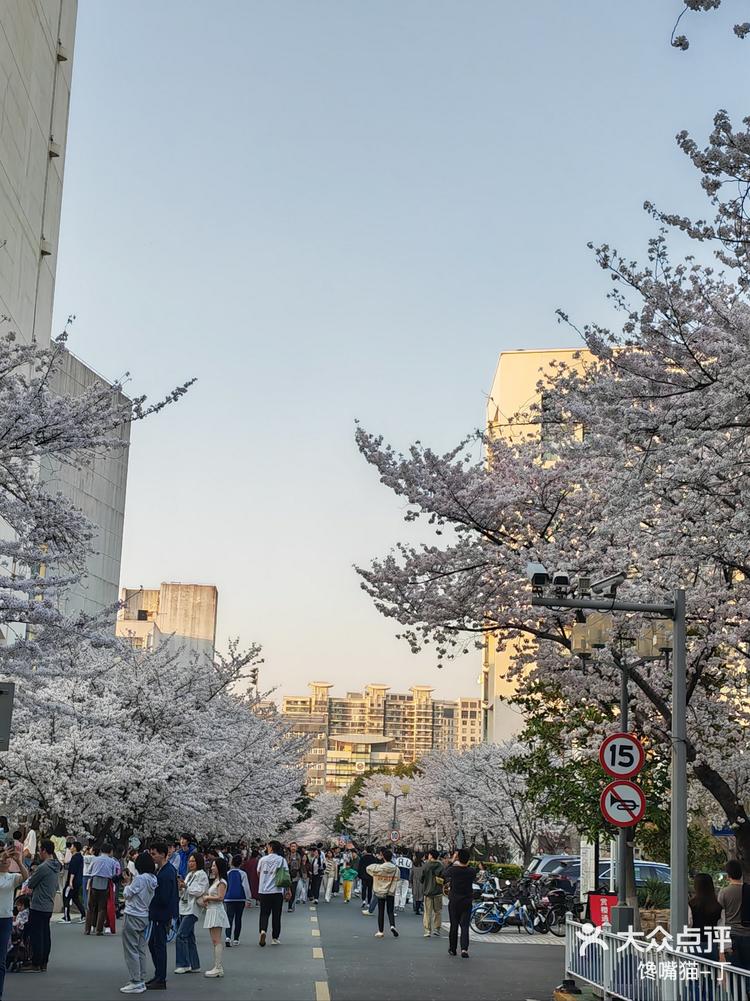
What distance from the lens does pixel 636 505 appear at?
556 inches

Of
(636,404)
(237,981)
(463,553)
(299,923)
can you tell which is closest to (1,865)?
(237,981)

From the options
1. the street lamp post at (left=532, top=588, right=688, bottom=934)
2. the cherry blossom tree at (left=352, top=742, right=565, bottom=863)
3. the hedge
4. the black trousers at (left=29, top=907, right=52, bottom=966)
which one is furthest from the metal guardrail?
the hedge

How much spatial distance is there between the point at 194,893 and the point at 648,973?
321 inches

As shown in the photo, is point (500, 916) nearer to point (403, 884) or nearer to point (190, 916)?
point (403, 884)

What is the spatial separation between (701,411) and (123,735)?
993 inches

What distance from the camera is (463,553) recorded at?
21203 mm

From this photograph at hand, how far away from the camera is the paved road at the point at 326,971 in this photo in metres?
14.6

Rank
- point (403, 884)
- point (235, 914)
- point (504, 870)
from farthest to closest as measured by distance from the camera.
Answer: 1. point (504, 870)
2. point (403, 884)
3. point (235, 914)

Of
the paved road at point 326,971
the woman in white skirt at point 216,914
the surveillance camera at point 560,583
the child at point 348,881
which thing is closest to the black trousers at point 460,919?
the paved road at point 326,971

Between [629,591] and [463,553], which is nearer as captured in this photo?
[629,591]

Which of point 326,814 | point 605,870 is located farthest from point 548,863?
point 326,814

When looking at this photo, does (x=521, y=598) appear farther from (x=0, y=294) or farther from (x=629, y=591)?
(x=0, y=294)

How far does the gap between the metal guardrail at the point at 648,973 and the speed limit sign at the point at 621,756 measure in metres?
1.89

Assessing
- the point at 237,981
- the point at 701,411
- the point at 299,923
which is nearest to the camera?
the point at 701,411
